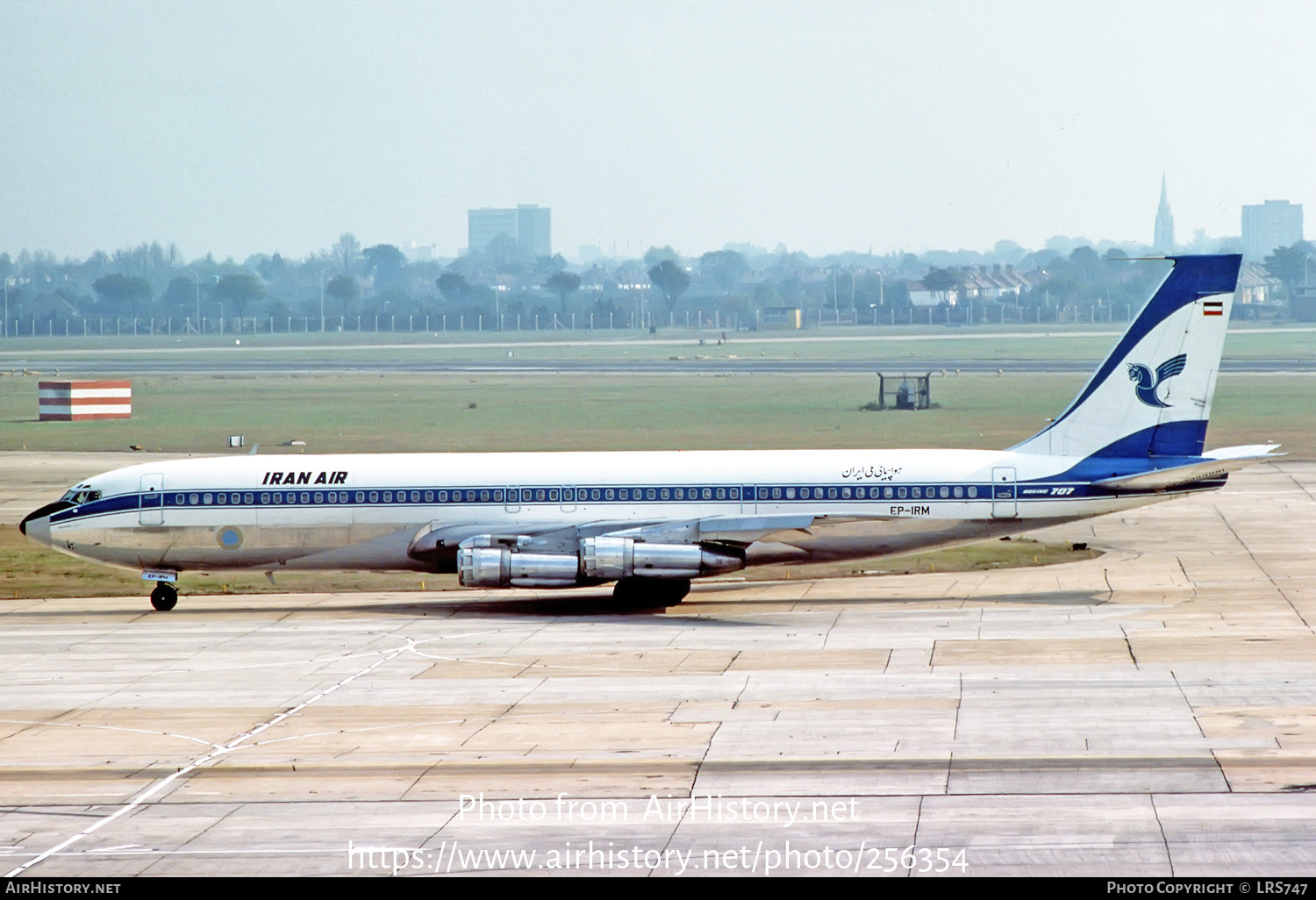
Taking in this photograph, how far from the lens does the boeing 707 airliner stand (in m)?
40.4

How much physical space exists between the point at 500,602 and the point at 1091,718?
2030 centimetres

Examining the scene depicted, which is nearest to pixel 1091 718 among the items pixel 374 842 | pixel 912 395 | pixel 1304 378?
pixel 374 842

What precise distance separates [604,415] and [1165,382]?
70334 millimetres

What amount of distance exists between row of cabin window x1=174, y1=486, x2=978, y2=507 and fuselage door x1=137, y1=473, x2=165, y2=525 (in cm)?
46

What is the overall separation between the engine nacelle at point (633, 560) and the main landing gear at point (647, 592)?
1273 millimetres

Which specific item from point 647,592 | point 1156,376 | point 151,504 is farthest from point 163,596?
point 1156,376

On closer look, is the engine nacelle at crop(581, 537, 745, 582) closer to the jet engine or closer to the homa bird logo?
the jet engine

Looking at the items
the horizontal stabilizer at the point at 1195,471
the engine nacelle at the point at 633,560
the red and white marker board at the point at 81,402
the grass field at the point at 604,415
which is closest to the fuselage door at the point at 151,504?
the engine nacelle at the point at 633,560

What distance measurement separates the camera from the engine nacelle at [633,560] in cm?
3950

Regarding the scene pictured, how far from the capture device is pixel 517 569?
1564 inches

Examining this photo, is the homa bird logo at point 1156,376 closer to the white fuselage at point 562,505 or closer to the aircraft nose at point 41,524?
the white fuselage at point 562,505

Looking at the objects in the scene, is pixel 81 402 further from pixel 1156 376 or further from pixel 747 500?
pixel 1156 376

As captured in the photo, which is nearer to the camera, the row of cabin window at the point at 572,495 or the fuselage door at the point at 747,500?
the row of cabin window at the point at 572,495

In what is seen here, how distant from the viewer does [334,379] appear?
154 meters
